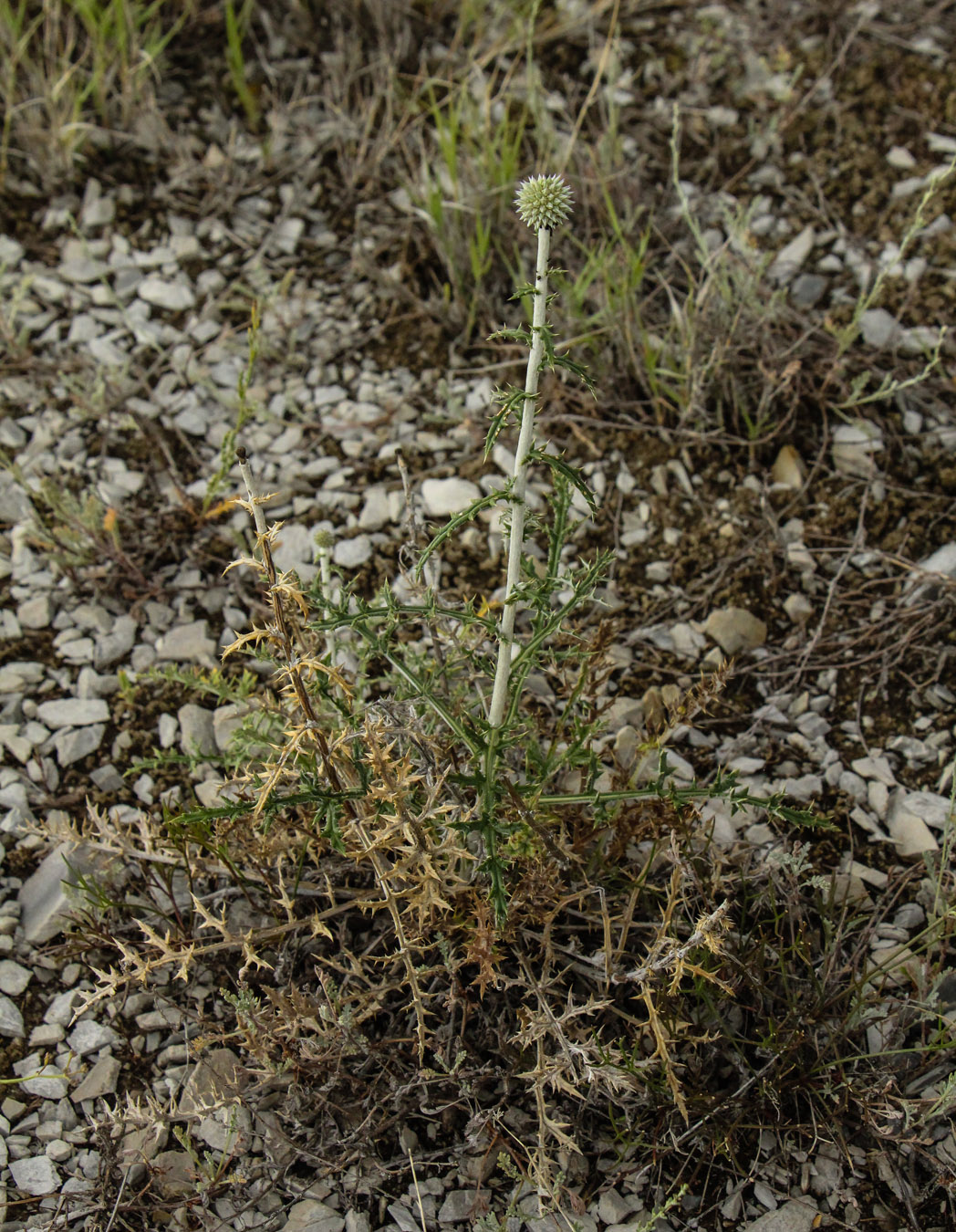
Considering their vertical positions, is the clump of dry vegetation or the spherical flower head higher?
the spherical flower head

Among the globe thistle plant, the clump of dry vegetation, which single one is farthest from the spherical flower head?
the clump of dry vegetation

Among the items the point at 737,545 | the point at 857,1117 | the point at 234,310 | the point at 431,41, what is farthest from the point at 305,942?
the point at 431,41

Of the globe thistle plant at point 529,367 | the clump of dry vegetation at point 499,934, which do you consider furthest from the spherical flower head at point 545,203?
the clump of dry vegetation at point 499,934

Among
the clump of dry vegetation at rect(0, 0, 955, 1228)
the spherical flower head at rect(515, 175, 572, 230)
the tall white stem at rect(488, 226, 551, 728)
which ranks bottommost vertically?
the clump of dry vegetation at rect(0, 0, 955, 1228)

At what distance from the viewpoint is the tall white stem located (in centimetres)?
169

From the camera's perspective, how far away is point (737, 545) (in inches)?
125

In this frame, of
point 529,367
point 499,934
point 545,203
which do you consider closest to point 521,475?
point 529,367

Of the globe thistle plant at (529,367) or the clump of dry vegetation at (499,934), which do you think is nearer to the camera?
the globe thistle plant at (529,367)

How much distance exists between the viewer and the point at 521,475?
6.16ft

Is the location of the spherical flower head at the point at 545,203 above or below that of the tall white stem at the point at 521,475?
above

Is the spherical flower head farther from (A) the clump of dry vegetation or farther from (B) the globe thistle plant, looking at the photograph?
(A) the clump of dry vegetation

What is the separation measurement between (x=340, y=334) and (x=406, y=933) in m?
2.26

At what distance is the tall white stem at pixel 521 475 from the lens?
1.69m

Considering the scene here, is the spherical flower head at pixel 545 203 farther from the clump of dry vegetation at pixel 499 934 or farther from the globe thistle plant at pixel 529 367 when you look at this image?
the clump of dry vegetation at pixel 499 934
